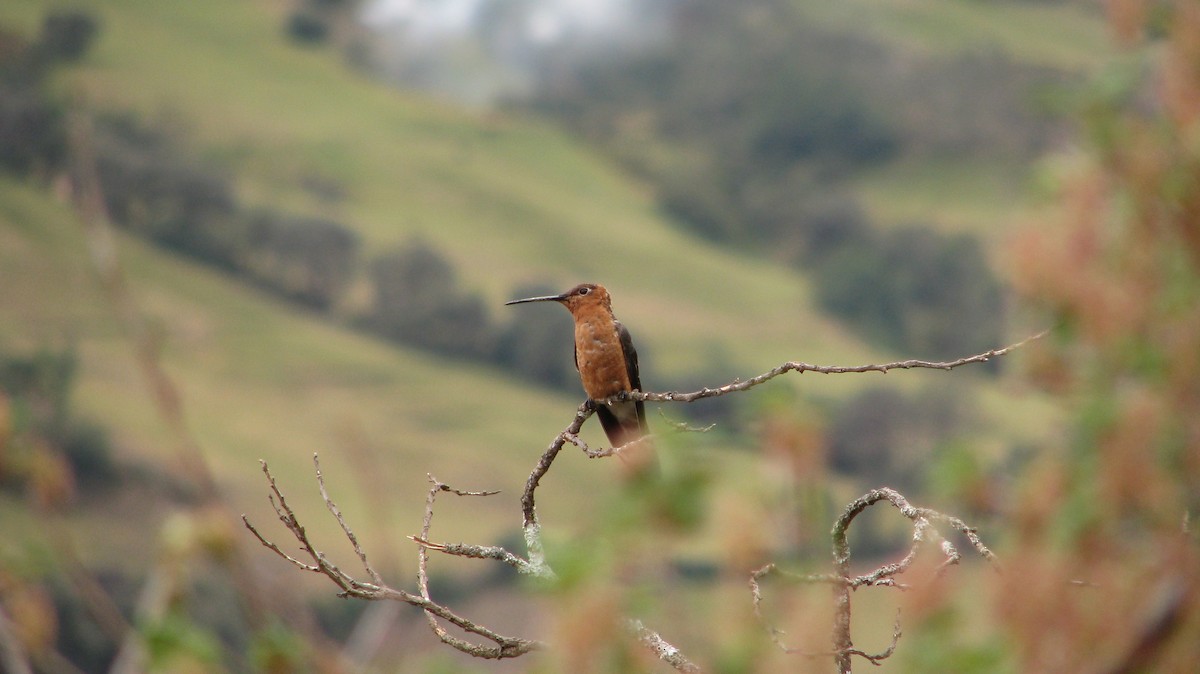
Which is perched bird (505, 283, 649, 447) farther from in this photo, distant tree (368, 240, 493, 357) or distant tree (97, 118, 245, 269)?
distant tree (368, 240, 493, 357)

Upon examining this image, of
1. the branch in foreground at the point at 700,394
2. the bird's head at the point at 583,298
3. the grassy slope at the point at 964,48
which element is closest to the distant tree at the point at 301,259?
the grassy slope at the point at 964,48

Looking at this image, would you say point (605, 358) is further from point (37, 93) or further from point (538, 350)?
point (37, 93)

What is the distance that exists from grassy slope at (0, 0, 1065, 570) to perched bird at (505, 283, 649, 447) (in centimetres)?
1459

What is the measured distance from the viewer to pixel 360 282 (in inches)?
1490

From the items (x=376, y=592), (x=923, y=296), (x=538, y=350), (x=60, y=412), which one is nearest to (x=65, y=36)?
(x=538, y=350)

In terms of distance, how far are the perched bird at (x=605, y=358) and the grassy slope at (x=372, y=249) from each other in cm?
1459

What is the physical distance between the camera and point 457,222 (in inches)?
1737

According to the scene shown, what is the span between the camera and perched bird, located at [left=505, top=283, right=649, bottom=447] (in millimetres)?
6215

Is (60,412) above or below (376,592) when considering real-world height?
above

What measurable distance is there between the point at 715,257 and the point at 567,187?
20.9 ft

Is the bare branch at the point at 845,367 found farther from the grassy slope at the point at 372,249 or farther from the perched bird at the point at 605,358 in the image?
the grassy slope at the point at 372,249

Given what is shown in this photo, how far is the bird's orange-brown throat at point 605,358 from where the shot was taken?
245 inches

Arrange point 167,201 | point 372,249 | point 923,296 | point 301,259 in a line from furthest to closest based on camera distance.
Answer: point 923,296 < point 372,249 < point 301,259 < point 167,201

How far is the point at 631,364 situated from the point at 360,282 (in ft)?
106
